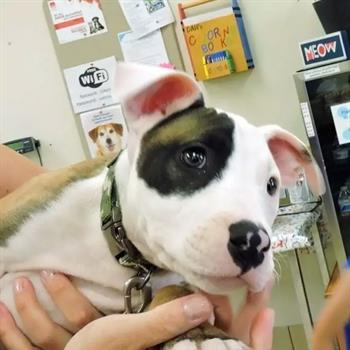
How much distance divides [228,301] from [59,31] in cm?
203

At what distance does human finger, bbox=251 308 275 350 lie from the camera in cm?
78

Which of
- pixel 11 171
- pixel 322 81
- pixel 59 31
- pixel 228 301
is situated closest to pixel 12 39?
pixel 59 31

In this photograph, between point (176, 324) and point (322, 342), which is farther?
point (176, 324)

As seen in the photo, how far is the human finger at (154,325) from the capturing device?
0.74m

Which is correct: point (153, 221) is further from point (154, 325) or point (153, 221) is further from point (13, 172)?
point (13, 172)

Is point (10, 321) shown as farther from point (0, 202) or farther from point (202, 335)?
point (202, 335)

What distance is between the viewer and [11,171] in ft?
4.12

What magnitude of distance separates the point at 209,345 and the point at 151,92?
0.33 m

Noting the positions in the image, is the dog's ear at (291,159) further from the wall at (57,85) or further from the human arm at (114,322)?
the wall at (57,85)

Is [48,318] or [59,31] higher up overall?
[59,31]

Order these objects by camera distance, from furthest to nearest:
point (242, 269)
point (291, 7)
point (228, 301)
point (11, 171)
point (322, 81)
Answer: point (291, 7) → point (322, 81) → point (11, 171) → point (228, 301) → point (242, 269)

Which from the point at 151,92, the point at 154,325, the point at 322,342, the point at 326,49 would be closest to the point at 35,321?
the point at 154,325

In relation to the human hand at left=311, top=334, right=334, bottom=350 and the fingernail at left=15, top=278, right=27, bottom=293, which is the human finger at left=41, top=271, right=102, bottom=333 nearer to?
the fingernail at left=15, top=278, right=27, bottom=293

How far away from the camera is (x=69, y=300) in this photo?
932 millimetres
